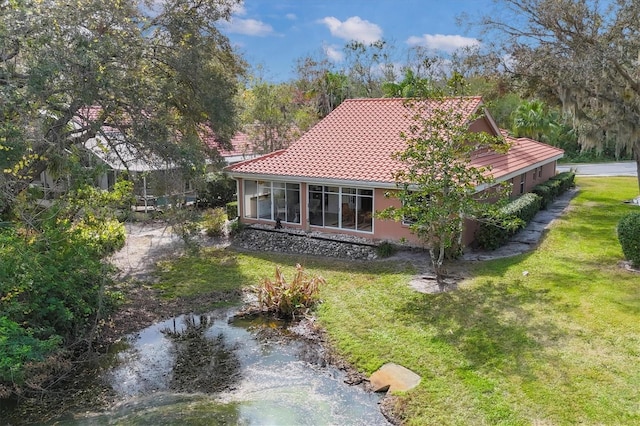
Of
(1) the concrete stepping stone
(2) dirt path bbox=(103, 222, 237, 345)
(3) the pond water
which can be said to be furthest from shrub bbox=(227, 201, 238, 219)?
(1) the concrete stepping stone

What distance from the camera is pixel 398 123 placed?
1967cm

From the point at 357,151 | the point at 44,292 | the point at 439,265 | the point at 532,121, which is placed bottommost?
the point at 439,265

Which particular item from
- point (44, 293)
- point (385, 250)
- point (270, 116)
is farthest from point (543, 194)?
point (44, 293)

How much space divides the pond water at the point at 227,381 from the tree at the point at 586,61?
14.1m

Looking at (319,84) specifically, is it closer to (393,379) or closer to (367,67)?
(367,67)

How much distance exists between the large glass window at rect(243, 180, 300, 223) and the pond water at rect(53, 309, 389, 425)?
23.7ft

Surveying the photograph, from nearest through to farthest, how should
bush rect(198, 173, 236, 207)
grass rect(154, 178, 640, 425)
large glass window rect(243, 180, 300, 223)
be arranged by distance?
grass rect(154, 178, 640, 425)
large glass window rect(243, 180, 300, 223)
bush rect(198, 173, 236, 207)

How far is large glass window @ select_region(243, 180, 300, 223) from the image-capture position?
62.2ft

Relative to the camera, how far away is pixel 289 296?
41.6 ft

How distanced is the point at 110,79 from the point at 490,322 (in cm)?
1086

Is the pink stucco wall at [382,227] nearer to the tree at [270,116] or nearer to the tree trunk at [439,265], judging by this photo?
the tree trunk at [439,265]

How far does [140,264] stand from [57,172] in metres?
4.75

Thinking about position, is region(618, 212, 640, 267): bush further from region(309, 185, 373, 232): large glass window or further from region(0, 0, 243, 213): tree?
region(0, 0, 243, 213): tree

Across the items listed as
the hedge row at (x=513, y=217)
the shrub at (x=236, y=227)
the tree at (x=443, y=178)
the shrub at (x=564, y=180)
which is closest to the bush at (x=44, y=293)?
the tree at (x=443, y=178)
